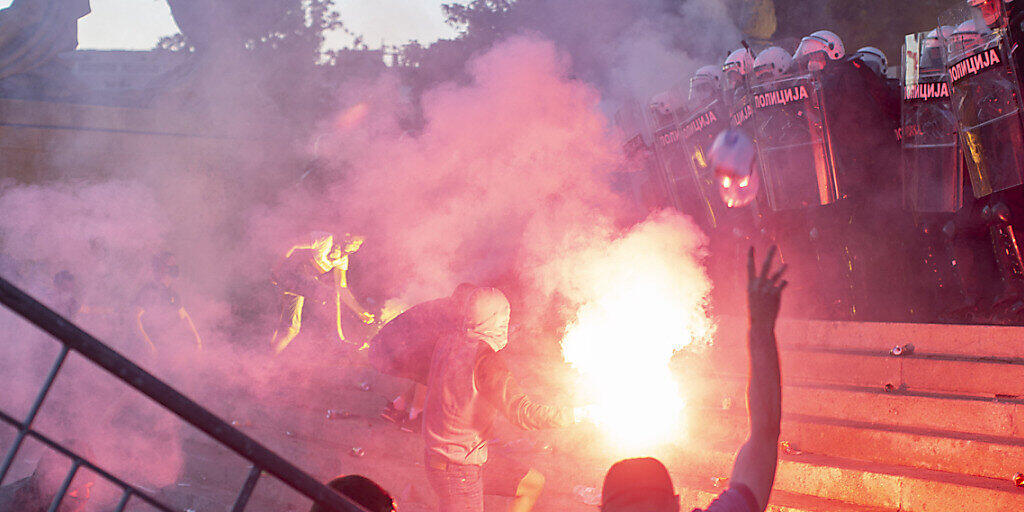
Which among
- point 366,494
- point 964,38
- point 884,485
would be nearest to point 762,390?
point 366,494

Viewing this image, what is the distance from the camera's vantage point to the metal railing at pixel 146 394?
162 centimetres

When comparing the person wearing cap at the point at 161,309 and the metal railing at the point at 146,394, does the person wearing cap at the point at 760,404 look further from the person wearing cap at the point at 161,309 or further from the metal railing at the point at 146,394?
the person wearing cap at the point at 161,309

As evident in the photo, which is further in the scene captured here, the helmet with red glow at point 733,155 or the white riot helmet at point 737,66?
the white riot helmet at point 737,66

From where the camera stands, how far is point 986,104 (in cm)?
722

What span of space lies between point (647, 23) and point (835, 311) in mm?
11875

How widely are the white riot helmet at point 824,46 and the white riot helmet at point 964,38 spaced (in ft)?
6.26

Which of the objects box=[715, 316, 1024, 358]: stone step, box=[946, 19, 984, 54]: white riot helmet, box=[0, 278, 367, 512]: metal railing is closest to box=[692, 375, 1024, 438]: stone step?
box=[715, 316, 1024, 358]: stone step

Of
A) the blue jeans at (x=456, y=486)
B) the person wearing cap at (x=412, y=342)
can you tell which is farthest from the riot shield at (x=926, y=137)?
A: the blue jeans at (x=456, y=486)

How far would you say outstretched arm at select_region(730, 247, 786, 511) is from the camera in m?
2.03

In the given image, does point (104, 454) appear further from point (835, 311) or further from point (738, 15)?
point (738, 15)

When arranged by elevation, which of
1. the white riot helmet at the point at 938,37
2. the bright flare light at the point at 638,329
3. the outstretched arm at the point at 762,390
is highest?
the white riot helmet at the point at 938,37

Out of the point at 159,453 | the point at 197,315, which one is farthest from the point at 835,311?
the point at 197,315

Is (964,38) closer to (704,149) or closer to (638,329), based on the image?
(704,149)

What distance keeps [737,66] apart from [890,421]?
6.20m
